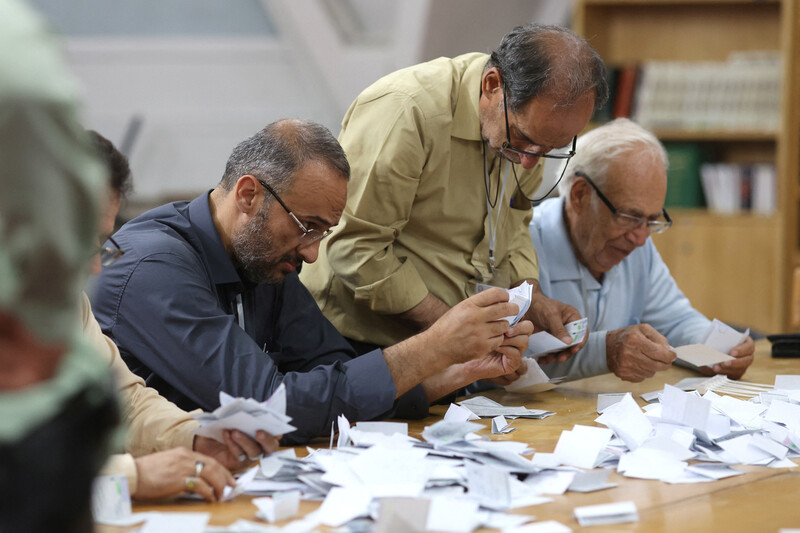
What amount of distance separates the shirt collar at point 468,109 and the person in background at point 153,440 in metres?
1.07

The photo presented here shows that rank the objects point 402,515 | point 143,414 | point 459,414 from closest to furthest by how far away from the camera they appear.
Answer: point 402,515, point 143,414, point 459,414

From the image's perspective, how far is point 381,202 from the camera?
2.28m

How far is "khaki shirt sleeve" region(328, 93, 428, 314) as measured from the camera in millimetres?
2264

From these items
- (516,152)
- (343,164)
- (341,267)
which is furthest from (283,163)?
(516,152)

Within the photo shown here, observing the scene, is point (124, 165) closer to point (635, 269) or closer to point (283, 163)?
point (283, 163)

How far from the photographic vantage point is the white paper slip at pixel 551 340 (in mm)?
2287

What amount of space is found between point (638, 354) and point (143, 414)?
1412 mm

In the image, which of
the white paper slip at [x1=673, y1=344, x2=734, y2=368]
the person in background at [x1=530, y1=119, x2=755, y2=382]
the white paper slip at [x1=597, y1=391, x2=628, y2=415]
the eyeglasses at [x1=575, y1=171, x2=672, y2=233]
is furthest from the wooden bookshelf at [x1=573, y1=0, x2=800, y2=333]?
the white paper slip at [x1=597, y1=391, x2=628, y2=415]

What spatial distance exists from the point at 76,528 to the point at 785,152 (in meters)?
4.44

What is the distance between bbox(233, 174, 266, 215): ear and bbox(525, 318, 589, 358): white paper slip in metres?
0.80

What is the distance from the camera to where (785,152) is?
4.59m

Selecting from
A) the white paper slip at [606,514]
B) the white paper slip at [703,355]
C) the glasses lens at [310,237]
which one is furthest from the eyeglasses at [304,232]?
the white paper slip at [703,355]

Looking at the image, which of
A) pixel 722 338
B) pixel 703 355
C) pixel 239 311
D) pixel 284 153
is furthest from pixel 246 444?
pixel 722 338

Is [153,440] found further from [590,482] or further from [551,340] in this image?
[551,340]
